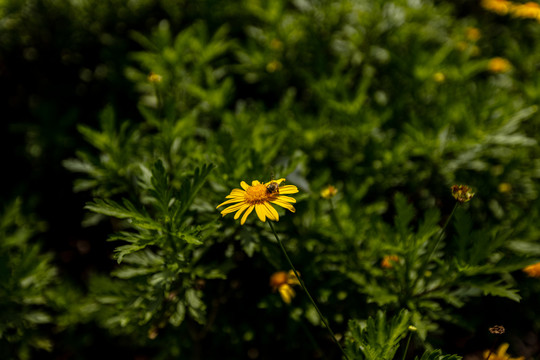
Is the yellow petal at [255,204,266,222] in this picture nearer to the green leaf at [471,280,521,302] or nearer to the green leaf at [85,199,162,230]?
the green leaf at [85,199,162,230]

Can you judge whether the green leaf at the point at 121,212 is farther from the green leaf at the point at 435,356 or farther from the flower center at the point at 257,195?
the green leaf at the point at 435,356

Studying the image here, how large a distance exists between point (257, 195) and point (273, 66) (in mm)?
1476

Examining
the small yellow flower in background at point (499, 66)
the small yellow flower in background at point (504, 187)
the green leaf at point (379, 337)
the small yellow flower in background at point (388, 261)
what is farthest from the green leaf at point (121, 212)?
the small yellow flower in background at point (499, 66)

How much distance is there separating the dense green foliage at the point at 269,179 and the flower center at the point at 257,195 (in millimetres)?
170

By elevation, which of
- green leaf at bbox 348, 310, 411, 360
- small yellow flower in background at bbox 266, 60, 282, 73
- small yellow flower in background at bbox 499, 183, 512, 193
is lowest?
small yellow flower in background at bbox 499, 183, 512, 193

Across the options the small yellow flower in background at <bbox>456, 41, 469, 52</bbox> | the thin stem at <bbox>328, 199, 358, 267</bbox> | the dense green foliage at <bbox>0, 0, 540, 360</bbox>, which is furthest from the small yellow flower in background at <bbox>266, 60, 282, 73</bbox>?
the small yellow flower in background at <bbox>456, 41, 469, 52</bbox>

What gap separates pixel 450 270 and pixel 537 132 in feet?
4.90

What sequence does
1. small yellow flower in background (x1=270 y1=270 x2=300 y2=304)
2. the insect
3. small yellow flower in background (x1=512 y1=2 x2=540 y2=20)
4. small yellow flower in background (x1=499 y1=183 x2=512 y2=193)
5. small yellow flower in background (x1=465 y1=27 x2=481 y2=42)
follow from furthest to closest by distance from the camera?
small yellow flower in background (x1=465 y1=27 x2=481 y2=42) < small yellow flower in background (x1=512 y1=2 x2=540 y2=20) < small yellow flower in background (x1=499 y1=183 x2=512 y2=193) < small yellow flower in background (x1=270 y1=270 x2=300 y2=304) < the insect

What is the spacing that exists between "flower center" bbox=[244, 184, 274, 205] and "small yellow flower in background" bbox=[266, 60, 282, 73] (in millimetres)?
1439

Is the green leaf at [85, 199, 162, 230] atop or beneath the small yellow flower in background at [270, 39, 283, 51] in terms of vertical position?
beneath

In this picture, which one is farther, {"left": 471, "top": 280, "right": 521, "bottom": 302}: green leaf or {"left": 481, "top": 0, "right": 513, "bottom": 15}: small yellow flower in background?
{"left": 481, "top": 0, "right": 513, "bottom": 15}: small yellow flower in background

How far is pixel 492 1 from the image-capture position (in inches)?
112

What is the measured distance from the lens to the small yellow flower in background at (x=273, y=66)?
8.27 ft

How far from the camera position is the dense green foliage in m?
1.50
